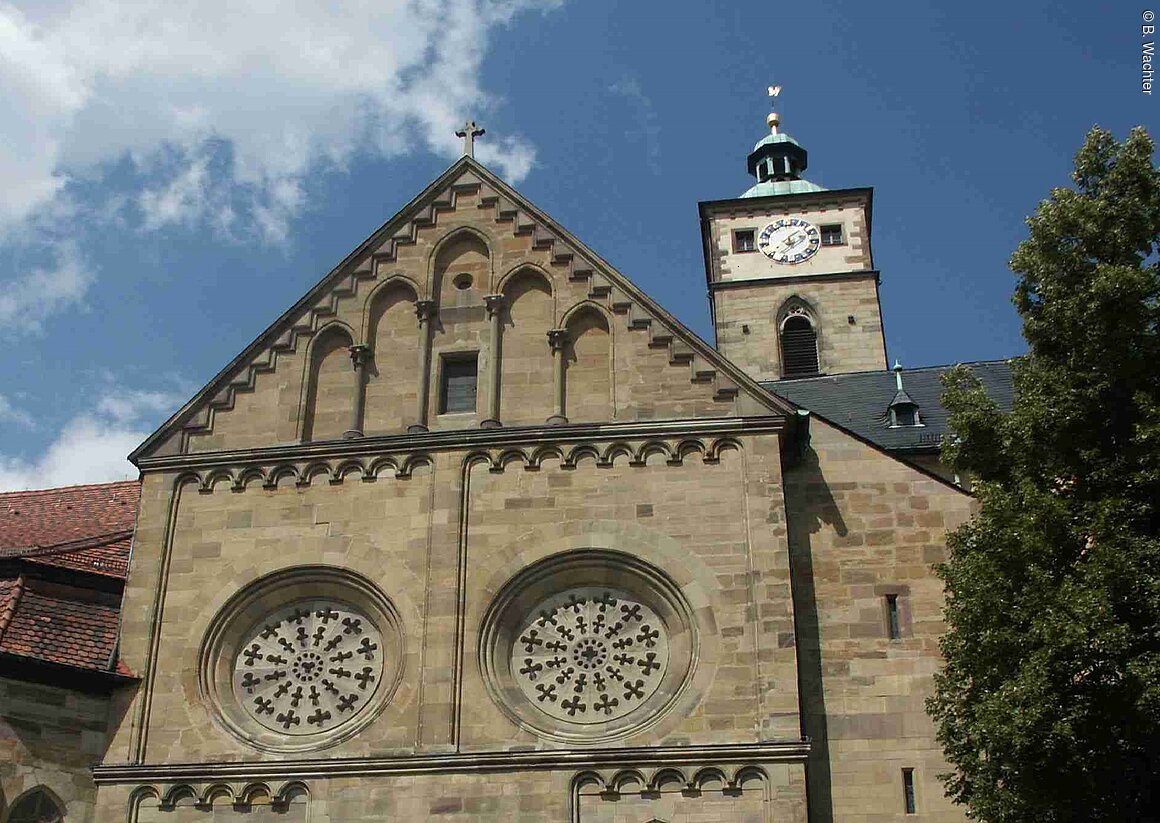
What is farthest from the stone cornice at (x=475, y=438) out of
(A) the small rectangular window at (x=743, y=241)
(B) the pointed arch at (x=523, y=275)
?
(A) the small rectangular window at (x=743, y=241)

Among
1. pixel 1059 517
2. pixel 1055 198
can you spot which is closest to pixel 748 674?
pixel 1059 517

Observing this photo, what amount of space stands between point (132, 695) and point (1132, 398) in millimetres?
12360

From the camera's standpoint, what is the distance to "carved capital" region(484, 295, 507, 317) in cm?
2117

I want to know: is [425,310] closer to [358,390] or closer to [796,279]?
[358,390]

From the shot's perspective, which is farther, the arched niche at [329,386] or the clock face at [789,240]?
the clock face at [789,240]

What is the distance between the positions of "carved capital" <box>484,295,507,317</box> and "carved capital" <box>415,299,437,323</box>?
2.56 ft

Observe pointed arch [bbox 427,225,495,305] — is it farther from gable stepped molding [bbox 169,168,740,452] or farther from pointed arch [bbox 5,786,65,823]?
pointed arch [bbox 5,786,65,823]

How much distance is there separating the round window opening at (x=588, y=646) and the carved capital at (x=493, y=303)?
13.5ft

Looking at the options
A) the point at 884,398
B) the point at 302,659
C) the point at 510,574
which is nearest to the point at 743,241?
the point at 884,398

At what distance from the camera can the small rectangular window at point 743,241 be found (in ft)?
137

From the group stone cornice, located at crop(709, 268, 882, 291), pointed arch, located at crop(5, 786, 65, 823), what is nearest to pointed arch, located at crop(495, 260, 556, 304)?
pointed arch, located at crop(5, 786, 65, 823)

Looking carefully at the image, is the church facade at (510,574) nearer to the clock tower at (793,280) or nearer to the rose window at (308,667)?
the rose window at (308,667)

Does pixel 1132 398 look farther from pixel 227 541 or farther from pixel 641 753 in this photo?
pixel 227 541

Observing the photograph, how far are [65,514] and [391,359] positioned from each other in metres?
7.16
